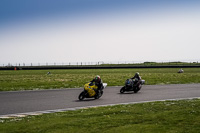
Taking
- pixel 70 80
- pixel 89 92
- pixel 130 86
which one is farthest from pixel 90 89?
pixel 70 80

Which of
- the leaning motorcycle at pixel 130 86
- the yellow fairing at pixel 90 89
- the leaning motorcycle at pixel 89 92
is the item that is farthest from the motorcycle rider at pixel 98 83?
the leaning motorcycle at pixel 130 86

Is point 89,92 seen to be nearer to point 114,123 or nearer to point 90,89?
point 90,89

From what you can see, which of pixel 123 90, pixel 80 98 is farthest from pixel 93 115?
pixel 123 90

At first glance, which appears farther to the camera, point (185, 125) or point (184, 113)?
point (184, 113)

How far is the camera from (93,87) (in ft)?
55.6

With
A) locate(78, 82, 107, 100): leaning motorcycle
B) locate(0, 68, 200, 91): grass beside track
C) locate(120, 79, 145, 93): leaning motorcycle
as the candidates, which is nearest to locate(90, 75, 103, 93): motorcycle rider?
locate(78, 82, 107, 100): leaning motorcycle

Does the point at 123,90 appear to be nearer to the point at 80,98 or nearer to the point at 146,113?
the point at 80,98

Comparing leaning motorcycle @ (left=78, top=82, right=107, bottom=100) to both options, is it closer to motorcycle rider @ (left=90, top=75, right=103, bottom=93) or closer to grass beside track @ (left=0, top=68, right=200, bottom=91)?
motorcycle rider @ (left=90, top=75, right=103, bottom=93)

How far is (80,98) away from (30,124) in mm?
7506

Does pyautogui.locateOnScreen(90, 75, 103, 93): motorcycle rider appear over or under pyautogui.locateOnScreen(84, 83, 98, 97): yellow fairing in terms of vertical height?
over

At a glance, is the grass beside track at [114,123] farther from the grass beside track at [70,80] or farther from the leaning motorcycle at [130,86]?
the grass beside track at [70,80]

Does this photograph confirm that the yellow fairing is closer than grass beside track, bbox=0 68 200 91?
Yes

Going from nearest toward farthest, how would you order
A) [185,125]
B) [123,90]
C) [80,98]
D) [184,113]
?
[185,125] → [184,113] → [80,98] → [123,90]

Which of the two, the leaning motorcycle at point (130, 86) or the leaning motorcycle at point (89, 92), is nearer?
the leaning motorcycle at point (89, 92)
